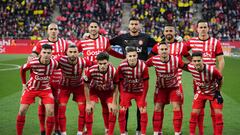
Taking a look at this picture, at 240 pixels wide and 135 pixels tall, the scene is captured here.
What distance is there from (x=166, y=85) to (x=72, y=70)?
1.85 meters

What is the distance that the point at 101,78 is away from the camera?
26.9ft

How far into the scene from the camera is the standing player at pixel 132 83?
803 centimetres

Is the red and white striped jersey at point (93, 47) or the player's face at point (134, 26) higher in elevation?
the player's face at point (134, 26)

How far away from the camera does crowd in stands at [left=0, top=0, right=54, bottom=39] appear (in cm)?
3412

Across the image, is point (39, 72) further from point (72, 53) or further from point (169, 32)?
point (169, 32)

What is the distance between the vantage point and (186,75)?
19734 mm

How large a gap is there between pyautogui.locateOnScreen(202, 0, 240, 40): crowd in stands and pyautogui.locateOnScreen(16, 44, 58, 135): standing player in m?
25.4

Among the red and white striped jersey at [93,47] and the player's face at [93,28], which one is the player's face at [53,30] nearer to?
the red and white striped jersey at [93,47]

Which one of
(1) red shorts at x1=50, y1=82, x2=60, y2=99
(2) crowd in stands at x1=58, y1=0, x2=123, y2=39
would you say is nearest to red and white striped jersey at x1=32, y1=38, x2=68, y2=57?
(1) red shorts at x1=50, y1=82, x2=60, y2=99

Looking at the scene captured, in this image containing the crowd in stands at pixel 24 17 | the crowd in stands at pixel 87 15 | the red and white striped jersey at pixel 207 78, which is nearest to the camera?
the red and white striped jersey at pixel 207 78

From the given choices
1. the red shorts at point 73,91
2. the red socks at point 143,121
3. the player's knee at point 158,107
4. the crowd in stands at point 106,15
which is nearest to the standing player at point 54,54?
the red shorts at point 73,91

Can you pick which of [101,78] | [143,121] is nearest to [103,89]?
[101,78]

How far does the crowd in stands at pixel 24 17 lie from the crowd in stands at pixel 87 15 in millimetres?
1380

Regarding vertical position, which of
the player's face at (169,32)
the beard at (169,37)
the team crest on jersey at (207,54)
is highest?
the player's face at (169,32)
